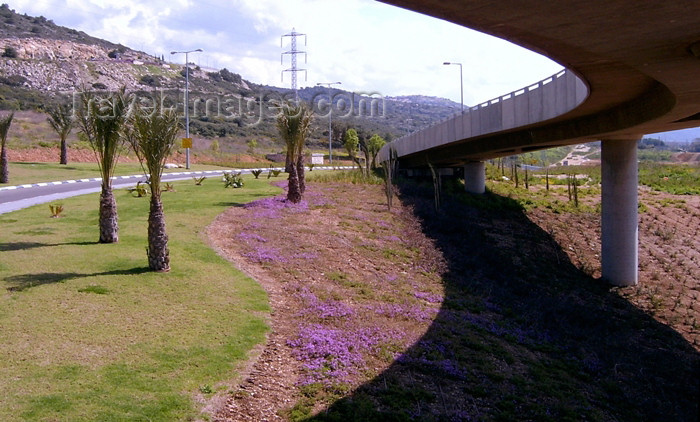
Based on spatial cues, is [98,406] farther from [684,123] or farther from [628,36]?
[684,123]

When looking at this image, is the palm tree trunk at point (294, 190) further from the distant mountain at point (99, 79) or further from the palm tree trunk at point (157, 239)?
the distant mountain at point (99, 79)

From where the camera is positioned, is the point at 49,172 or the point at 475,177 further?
the point at 475,177

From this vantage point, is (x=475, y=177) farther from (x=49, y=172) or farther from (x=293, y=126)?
(x=49, y=172)

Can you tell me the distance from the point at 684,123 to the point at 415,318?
13.1m

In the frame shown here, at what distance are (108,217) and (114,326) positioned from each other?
6.40 metres

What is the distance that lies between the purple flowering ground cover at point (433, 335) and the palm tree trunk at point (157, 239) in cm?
242

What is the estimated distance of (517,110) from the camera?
914 inches

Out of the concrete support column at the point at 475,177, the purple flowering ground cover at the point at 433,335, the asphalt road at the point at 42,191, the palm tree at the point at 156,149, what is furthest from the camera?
the concrete support column at the point at 475,177

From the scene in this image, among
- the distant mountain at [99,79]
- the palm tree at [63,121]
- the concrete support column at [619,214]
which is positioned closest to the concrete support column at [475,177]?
the concrete support column at [619,214]

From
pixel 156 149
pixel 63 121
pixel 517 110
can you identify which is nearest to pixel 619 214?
pixel 517 110

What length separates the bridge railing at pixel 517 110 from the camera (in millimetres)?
17844

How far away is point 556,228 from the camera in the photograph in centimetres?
3130

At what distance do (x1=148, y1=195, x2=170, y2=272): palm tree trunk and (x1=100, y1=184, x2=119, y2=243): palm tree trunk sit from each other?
259 centimetres

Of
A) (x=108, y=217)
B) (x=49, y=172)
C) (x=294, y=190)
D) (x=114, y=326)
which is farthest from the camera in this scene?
(x=49, y=172)
